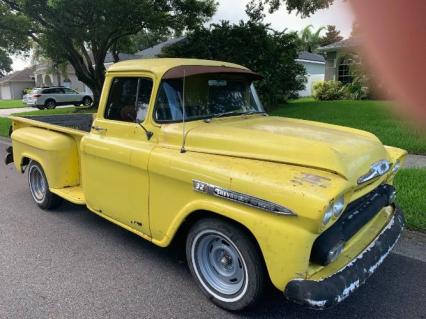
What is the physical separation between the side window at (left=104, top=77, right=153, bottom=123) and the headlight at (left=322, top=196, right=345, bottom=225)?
6.53 feet

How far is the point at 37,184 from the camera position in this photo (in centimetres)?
557

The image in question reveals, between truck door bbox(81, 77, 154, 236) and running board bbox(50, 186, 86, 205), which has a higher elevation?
truck door bbox(81, 77, 154, 236)

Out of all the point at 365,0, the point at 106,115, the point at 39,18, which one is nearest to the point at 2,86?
the point at 39,18

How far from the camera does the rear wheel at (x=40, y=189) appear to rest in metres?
5.26

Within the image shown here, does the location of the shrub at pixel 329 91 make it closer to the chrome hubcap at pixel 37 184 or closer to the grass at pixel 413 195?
the grass at pixel 413 195

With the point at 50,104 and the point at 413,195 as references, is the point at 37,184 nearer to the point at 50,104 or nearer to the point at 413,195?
the point at 413,195

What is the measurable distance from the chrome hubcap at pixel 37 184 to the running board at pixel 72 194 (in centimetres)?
59

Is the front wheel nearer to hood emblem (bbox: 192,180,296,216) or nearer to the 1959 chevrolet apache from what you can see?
the 1959 chevrolet apache

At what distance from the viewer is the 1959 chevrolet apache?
2604mm

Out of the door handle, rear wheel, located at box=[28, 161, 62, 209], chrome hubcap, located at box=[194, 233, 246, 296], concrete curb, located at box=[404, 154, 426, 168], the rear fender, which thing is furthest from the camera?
concrete curb, located at box=[404, 154, 426, 168]

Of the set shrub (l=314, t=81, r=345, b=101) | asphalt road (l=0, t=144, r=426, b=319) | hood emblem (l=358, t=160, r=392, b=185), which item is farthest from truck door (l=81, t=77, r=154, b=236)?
shrub (l=314, t=81, r=345, b=101)

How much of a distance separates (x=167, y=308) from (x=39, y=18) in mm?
16319

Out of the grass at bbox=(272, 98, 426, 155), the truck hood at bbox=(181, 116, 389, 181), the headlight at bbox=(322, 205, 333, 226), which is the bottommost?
the grass at bbox=(272, 98, 426, 155)

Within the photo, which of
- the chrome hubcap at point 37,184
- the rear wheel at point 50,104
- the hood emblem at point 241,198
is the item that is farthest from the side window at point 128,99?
the rear wheel at point 50,104
